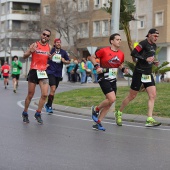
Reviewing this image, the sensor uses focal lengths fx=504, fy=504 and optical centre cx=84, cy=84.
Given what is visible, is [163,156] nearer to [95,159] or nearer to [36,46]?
[95,159]

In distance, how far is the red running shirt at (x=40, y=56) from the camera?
36.3 feet

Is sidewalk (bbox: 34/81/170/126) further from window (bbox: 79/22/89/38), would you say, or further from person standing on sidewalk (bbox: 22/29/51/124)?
window (bbox: 79/22/89/38)

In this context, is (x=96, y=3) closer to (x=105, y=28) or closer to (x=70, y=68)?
(x=105, y=28)

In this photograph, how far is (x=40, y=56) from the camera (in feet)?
36.4

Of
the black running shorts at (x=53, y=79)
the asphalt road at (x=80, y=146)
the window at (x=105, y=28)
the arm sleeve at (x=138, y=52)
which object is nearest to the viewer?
the asphalt road at (x=80, y=146)

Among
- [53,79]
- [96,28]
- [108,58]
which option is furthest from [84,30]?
[108,58]

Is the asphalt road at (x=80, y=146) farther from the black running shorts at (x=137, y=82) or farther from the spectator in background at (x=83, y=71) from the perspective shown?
the spectator in background at (x=83, y=71)

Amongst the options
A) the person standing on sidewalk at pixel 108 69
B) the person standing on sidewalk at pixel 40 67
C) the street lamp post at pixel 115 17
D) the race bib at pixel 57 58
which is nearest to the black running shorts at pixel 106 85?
the person standing on sidewalk at pixel 108 69

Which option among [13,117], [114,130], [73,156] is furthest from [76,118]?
[73,156]

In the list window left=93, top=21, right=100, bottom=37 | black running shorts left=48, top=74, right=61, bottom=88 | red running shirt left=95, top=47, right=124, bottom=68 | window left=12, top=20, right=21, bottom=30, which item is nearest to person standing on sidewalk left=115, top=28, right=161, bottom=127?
red running shirt left=95, top=47, right=124, bottom=68

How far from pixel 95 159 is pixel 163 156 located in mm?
1082

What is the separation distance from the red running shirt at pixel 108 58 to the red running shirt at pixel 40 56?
4.39 feet

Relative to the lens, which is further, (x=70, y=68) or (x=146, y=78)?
(x=70, y=68)

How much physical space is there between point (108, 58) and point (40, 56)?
5.36 ft
